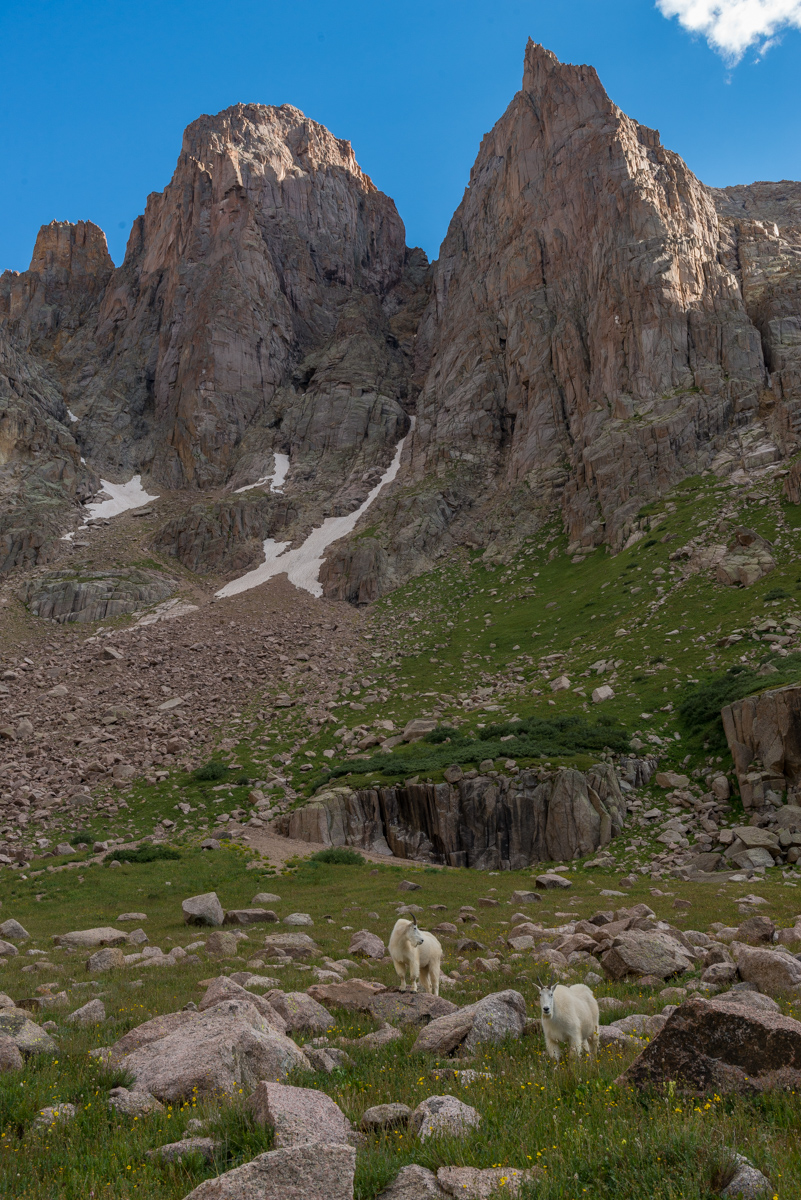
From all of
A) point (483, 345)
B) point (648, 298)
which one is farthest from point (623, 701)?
point (483, 345)

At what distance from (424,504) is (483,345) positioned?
31.9 meters

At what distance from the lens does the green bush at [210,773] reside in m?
40.8

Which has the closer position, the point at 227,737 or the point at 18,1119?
the point at 18,1119

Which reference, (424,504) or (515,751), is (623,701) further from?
(424,504)

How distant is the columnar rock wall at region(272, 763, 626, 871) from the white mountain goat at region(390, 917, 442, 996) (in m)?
19.4

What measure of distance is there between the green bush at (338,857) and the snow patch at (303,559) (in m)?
51.0

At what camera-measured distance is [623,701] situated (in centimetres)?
3922

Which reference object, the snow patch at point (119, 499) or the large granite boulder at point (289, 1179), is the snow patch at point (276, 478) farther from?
the large granite boulder at point (289, 1179)

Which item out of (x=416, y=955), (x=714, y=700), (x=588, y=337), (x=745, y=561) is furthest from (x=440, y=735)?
(x=588, y=337)

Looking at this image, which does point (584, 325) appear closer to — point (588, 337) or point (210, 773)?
point (588, 337)

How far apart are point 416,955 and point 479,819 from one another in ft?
70.2

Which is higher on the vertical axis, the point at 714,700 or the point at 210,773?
the point at 714,700

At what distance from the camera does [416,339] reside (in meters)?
137

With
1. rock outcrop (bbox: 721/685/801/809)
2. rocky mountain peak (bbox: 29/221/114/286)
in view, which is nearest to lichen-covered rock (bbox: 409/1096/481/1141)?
rock outcrop (bbox: 721/685/801/809)
